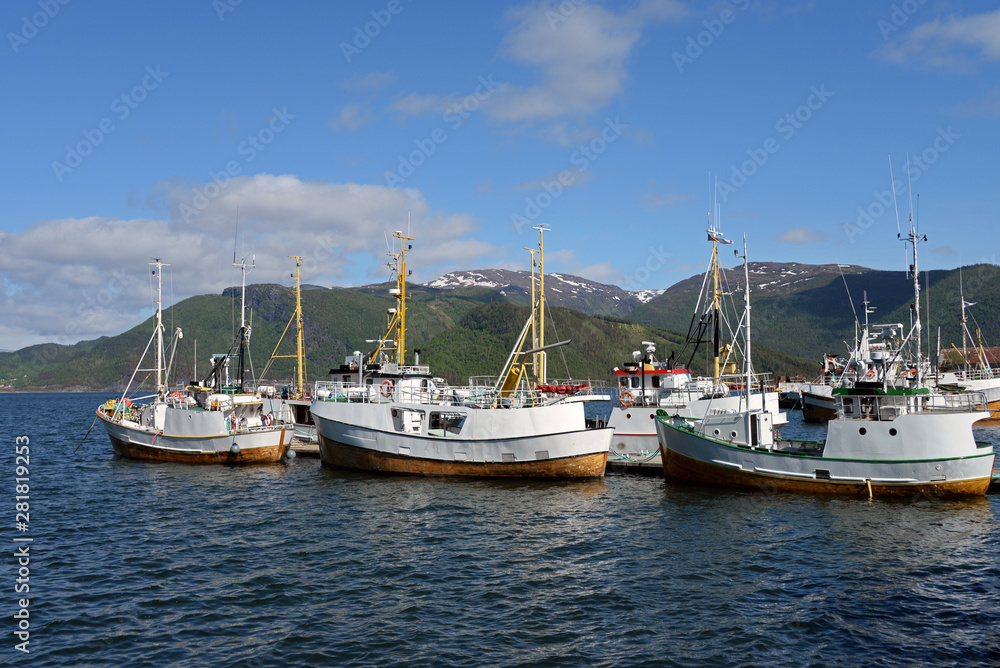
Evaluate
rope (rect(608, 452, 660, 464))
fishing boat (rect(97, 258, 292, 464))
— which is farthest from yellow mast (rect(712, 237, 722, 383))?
fishing boat (rect(97, 258, 292, 464))

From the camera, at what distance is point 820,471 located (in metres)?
29.8

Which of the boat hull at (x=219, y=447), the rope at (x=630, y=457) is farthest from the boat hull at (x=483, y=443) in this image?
the boat hull at (x=219, y=447)

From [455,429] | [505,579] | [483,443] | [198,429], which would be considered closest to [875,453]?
[483,443]

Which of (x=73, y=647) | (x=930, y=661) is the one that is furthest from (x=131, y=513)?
(x=930, y=661)

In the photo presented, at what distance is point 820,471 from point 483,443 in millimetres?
16714

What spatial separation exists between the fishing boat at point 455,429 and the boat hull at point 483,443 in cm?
5

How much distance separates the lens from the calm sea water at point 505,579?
1455 cm

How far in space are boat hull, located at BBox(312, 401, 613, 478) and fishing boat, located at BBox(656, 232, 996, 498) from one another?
644 cm

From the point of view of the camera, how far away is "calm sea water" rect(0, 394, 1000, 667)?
47.8 ft

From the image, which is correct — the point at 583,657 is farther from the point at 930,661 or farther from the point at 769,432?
the point at 769,432

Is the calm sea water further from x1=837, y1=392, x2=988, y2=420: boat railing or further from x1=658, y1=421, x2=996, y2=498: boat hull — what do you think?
x1=837, y1=392, x2=988, y2=420: boat railing

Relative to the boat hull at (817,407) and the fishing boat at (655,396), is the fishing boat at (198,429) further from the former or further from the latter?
the boat hull at (817,407)

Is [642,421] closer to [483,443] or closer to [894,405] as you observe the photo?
[483,443]

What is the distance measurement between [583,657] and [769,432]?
69.9 feet
